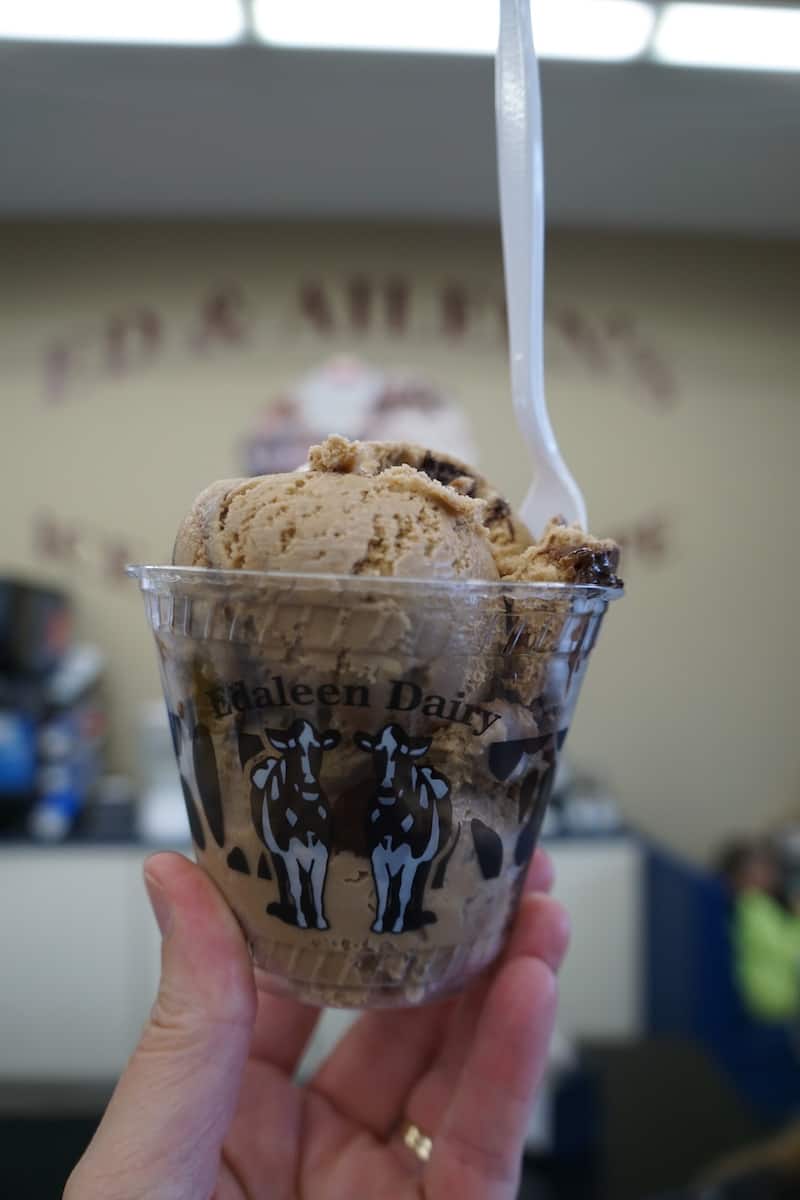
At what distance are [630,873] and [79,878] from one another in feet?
5.16

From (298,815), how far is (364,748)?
6cm

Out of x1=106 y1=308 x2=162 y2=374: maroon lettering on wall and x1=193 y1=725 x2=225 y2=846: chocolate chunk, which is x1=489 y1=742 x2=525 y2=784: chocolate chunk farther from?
x1=106 y1=308 x2=162 y2=374: maroon lettering on wall

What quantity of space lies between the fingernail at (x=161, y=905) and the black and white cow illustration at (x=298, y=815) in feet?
0.32

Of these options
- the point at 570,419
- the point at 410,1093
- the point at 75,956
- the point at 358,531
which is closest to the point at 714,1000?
the point at 410,1093

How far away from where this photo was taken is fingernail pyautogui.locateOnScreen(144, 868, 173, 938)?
22.0 inches

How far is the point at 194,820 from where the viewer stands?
582 millimetres

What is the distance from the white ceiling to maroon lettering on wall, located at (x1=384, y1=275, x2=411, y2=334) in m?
0.22

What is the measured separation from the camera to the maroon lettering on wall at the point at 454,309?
274 cm

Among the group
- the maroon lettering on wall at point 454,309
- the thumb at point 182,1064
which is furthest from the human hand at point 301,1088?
the maroon lettering on wall at point 454,309

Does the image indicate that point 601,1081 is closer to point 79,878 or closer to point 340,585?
point 79,878

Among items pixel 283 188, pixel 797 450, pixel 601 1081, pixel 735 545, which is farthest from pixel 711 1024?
pixel 283 188

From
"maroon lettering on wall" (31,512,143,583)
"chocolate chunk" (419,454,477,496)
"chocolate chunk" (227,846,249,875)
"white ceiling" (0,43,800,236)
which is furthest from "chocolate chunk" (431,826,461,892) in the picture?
"maroon lettering on wall" (31,512,143,583)

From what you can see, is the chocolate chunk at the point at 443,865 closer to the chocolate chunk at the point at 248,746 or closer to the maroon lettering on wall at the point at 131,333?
the chocolate chunk at the point at 248,746

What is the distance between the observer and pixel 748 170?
2.33m
